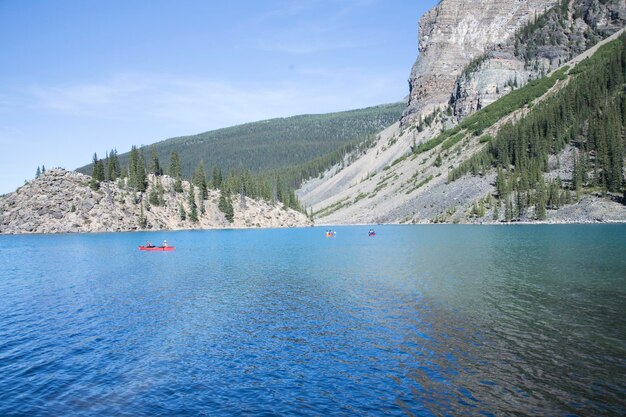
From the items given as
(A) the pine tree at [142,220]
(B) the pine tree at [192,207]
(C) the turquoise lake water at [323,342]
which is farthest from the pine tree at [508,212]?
(A) the pine tree at [142,220]

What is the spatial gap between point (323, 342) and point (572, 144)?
178m

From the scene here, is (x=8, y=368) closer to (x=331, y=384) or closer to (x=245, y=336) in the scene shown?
(x=245, y=336)

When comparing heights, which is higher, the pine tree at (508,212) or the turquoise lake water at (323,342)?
the pine tree at (508,212)

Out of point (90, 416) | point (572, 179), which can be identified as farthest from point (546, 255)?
point (572, 179)

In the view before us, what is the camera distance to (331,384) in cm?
2297

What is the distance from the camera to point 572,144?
175125 millimetres

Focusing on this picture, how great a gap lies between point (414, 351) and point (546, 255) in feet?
169

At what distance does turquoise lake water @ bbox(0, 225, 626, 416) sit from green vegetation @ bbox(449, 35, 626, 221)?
102867 mm

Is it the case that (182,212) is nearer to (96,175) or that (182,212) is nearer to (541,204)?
(96,175)

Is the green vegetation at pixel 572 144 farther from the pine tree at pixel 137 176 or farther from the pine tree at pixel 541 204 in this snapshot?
the pine tree at pixel 137 176

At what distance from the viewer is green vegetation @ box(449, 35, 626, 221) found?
15062 cm

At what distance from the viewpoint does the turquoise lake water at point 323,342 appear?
69.1 ft

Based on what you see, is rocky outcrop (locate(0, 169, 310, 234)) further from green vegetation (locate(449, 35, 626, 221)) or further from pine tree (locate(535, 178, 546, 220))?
pine tree (locate(535, 178, 546, 220))

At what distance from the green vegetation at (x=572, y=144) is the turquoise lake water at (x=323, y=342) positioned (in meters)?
103
